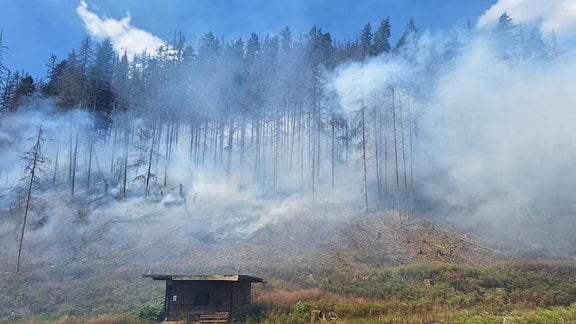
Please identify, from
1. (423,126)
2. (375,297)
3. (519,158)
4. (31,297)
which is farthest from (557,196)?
(31,297)

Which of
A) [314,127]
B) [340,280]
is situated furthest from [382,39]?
[340,280]

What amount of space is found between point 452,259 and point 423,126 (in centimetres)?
2679

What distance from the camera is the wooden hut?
22.1 meters

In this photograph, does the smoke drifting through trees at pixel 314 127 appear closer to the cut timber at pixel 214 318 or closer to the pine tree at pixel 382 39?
the pine tree at pixel 382 39

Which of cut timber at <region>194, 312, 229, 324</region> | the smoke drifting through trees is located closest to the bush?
cut timber at <region>194, 312, 229, 324</region>

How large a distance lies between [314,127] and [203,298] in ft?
109

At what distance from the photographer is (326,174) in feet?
187

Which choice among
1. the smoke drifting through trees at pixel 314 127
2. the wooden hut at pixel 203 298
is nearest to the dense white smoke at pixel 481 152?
the smoke drifting through trees at pixel 314 127

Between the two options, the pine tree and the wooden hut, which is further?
the pine tree

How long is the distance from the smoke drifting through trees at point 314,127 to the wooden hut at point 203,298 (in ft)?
67.0

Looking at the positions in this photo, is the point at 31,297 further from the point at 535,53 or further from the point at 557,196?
the point at 535,53

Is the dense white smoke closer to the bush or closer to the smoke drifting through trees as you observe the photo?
the smoke drifting through trees

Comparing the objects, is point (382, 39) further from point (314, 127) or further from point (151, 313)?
point (151, 313)

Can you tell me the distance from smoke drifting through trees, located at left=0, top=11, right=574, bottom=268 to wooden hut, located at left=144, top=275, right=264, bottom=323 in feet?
67.0
